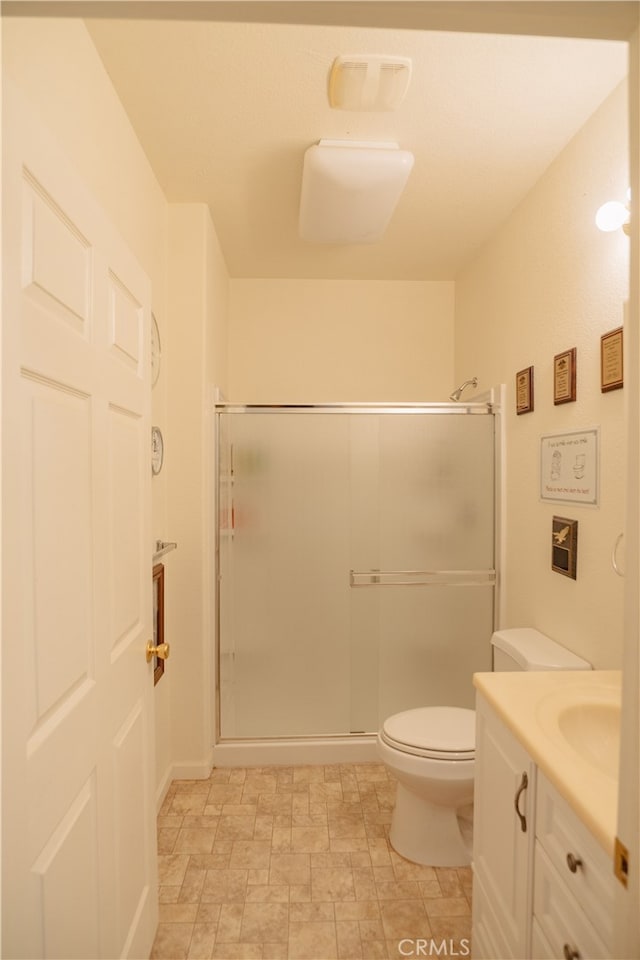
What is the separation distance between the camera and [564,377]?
174cm

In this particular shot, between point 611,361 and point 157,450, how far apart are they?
1.66 m

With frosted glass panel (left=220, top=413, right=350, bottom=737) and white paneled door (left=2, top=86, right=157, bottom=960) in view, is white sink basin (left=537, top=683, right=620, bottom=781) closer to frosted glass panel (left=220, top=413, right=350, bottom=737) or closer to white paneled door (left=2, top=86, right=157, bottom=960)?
white paneled door (left=2, top=86, right=157, bottom=960)

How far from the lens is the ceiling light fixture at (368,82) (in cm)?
133

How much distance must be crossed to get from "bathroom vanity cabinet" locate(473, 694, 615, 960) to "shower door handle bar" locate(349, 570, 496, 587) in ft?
3.58

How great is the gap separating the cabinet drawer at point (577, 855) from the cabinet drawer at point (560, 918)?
0.06 ft

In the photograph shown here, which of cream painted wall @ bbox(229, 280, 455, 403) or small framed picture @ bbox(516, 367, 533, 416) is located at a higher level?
cream painted wall @ bbox(229, 280, 455, 403)

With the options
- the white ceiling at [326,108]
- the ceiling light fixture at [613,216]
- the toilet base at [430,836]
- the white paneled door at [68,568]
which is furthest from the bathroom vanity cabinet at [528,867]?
the white ceiling at [326,108]

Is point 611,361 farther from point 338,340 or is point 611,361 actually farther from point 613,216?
point 338,340

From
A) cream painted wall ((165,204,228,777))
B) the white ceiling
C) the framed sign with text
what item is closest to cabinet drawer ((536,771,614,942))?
the framed sign with text

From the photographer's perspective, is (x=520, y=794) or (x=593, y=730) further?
(x=593, y=730)

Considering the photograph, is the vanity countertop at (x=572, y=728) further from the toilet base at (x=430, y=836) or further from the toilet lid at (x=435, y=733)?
the toilet base at (x=430, y=836)

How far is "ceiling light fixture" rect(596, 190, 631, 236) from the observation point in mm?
1371

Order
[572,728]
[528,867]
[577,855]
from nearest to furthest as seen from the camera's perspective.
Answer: [577,855], [528,867], [572,728]

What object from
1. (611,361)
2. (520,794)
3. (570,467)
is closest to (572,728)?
(520,794)
